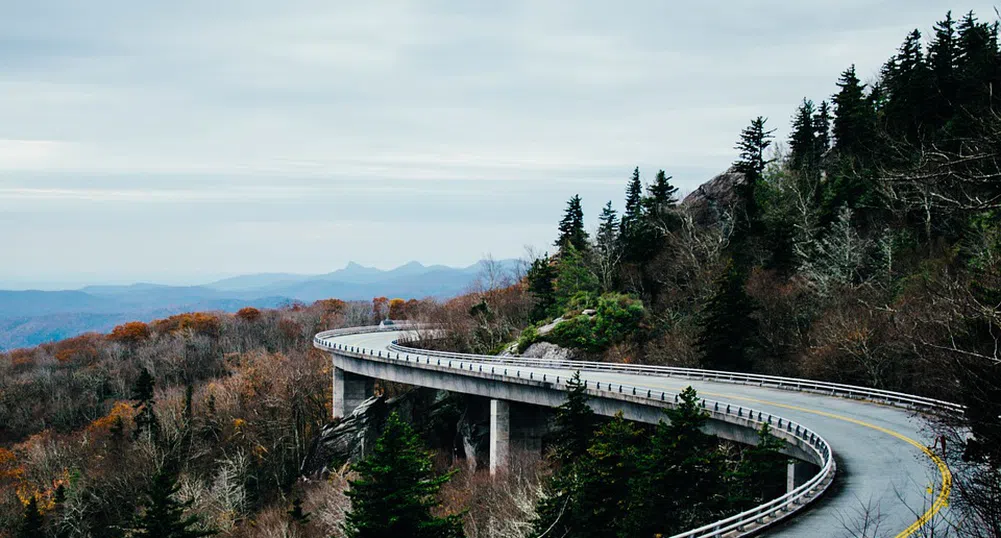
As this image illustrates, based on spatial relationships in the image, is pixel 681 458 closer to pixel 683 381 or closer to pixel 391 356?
pixel 683 381

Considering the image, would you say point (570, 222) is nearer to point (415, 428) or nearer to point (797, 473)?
point (415, 428)

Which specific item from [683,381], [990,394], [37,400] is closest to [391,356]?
[683,381]

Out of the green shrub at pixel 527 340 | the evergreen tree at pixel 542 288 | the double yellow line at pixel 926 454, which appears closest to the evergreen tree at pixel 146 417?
the green shrub at pixel 527 340

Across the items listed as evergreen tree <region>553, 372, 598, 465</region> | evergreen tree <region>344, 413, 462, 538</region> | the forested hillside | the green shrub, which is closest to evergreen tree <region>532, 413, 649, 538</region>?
the forested hillside

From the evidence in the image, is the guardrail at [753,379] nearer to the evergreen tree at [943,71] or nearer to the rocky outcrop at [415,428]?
the rocky outcrop at [415,428]

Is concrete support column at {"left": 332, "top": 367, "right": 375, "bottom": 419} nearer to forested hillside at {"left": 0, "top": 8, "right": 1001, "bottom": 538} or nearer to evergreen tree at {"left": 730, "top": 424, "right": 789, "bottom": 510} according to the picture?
forested hillside at {"left": 0, "top": 8, "right": 1001, "bottom": 538}

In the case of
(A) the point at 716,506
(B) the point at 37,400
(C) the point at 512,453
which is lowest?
(B) the point at 37,400
